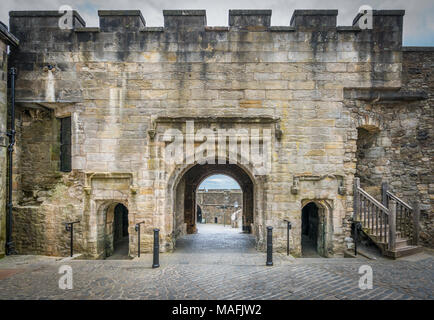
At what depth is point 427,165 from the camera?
7941 millimetres

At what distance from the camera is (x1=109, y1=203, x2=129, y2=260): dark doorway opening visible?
361 inches

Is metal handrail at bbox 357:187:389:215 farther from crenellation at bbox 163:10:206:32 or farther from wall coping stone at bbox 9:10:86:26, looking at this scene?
wall coping stone at bbox 9:10:86:26

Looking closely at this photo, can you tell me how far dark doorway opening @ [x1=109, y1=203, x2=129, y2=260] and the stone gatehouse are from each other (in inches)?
58.2

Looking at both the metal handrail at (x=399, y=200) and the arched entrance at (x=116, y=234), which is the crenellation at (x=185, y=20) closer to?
the arched entrance at (x=116, y=234)

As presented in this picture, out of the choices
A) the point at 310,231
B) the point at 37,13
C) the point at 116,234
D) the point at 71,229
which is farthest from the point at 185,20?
the point at 310,231

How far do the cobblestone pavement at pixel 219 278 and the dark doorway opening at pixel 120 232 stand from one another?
7.95ft

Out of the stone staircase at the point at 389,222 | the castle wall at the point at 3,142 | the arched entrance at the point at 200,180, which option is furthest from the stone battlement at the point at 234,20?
the arched entrance at the point at 200,180

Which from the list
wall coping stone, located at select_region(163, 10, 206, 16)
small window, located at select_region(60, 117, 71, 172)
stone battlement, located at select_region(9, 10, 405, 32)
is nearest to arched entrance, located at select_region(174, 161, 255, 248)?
small window, located at select_region(60, 117, 71, 172)

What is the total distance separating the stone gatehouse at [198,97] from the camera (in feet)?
24.9

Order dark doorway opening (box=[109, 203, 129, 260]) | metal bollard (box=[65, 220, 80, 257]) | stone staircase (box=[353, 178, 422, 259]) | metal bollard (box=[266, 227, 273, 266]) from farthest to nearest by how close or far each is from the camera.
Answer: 1. dark doorway opening (box=[109, 203, 129, 260])
2. metal bollard (box=[65, 220, 80, 257])
3. stone staircase (box=[353, 178, 422, 259])
4. metal bollard (box=[266, 227, 273, 266])

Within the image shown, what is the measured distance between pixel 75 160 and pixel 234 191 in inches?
791
